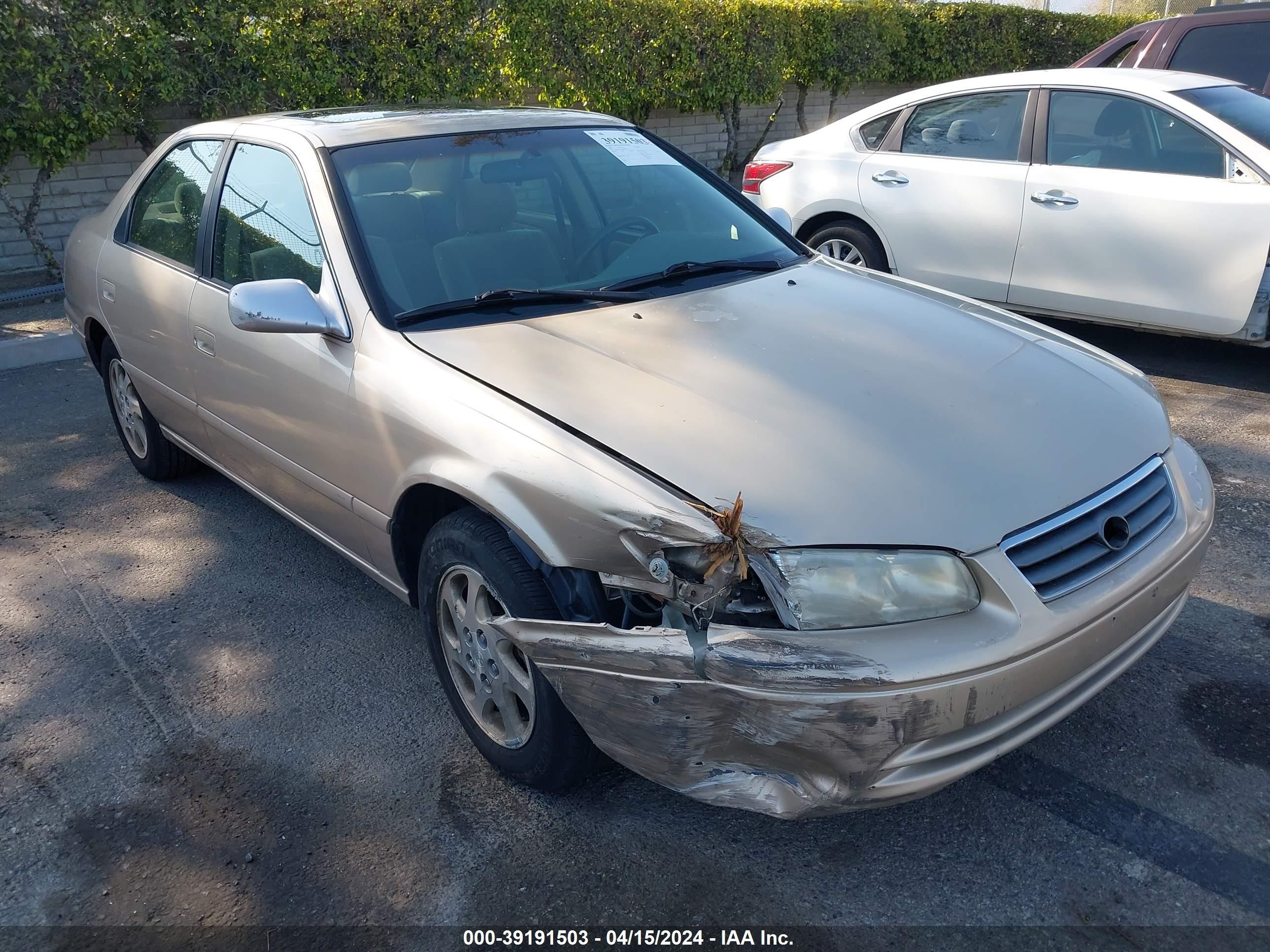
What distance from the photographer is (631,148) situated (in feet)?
12.7

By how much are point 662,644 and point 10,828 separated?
6.14ft

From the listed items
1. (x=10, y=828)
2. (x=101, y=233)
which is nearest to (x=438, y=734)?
(x=10, y=828)

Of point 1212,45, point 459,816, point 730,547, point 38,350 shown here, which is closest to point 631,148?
point 730,547

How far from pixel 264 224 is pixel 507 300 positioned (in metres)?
1.08

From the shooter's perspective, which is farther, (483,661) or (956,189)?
(956,189)

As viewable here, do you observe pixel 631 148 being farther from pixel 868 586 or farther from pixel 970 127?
pixel 970 127

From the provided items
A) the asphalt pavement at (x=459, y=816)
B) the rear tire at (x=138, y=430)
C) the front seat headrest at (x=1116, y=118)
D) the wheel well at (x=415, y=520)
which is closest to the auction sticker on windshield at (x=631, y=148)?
the wheel well at (x=415, y=520)

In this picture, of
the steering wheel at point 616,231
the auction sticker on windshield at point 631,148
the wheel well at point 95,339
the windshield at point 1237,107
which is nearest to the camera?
the steering wheel at point 616,231

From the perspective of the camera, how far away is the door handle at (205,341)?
144 inches

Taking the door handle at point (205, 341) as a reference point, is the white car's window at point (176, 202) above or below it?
above

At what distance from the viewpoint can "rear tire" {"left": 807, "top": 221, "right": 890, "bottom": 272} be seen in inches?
260

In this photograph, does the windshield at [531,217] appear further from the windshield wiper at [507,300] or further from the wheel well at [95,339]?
the wheel well at [95,339]

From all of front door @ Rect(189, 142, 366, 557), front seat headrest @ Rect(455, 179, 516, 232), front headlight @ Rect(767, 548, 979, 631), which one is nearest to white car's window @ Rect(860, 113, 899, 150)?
front seat headrest @ Rect(455, 179, 516, 232)

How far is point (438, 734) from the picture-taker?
3.05m
